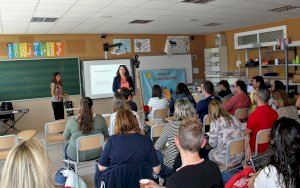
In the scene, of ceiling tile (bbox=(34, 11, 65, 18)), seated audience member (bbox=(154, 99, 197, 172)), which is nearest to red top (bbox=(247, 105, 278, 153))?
seated audience member (bbox=(154, 99, 197, 172))

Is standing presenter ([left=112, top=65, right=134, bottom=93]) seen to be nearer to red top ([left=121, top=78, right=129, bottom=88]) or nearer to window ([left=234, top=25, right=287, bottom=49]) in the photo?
red top ([left=121, top=78, right=129, bottom=88])

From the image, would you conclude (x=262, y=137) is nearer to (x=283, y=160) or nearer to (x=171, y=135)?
(x=171, y=135)

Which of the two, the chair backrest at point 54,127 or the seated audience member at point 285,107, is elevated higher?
the seated audience member at point 285,107

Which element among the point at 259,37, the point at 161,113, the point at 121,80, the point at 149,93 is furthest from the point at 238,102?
the point at 149,93

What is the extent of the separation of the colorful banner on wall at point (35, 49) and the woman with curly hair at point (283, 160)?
781 centimetres

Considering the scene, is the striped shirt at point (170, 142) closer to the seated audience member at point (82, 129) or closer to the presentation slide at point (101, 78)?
the seated audience member at point (82, 129)

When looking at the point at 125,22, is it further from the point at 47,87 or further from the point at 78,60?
the point at 47,87

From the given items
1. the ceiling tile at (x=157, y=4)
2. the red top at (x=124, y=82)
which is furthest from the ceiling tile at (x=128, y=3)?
the red top at (x=124, y=82)

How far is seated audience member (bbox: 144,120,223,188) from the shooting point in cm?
183

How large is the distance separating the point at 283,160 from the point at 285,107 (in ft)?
9.22

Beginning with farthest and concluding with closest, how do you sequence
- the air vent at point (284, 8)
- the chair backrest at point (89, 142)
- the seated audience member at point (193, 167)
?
the air vent at point (284, 8), the chair backrest at point (89, 142), the seated audience member at point (193, 167)

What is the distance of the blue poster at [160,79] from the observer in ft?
32.8

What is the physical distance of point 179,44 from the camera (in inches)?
418

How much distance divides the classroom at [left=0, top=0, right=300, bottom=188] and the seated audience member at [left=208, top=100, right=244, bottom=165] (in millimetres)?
12
